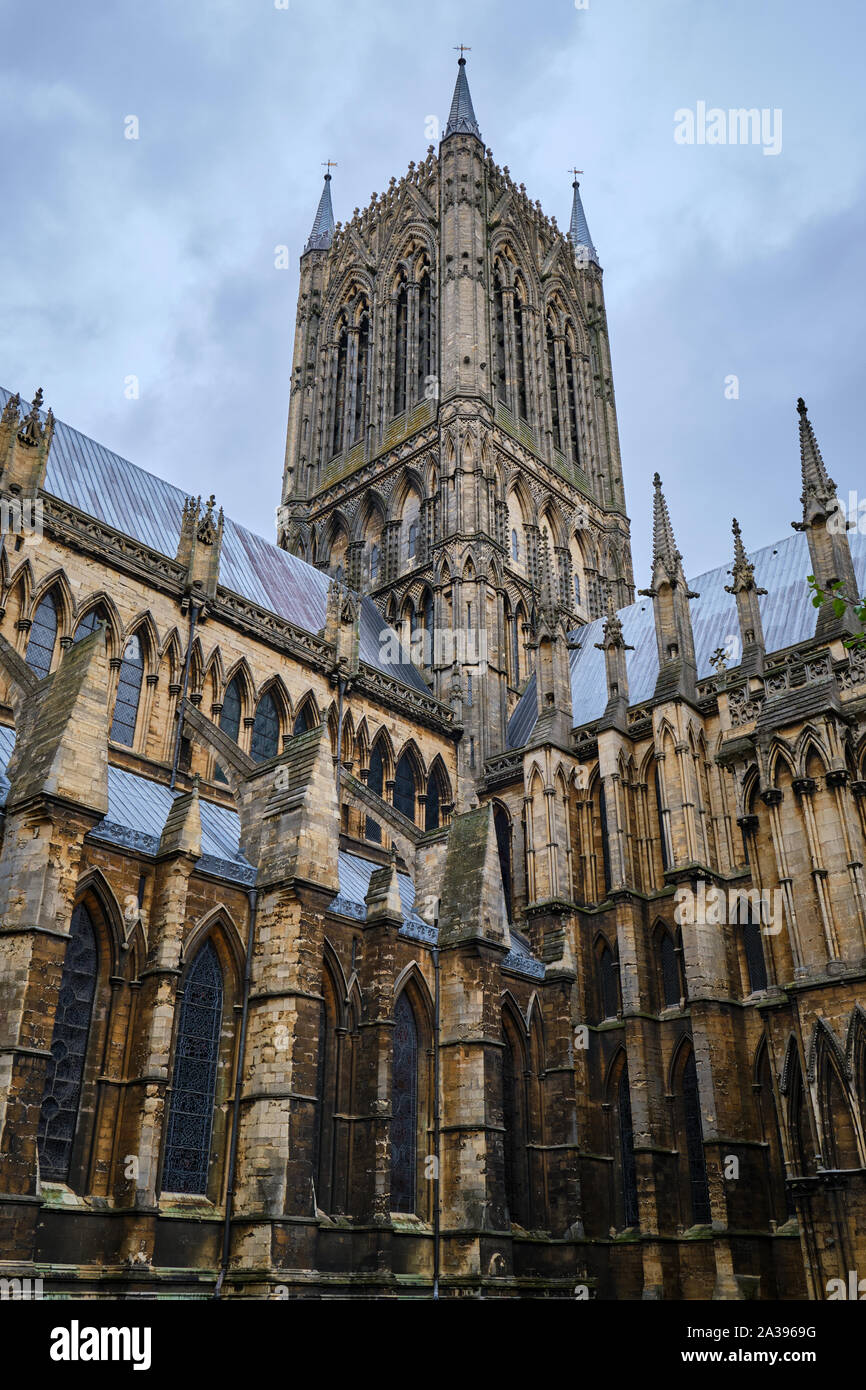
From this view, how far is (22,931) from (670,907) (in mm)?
15565

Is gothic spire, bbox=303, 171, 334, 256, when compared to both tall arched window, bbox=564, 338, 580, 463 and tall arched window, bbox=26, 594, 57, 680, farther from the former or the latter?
tall arched window, bbox=26, 594, 57, 680

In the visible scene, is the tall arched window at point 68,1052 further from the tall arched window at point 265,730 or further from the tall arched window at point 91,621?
the tall arched window at point 265,730

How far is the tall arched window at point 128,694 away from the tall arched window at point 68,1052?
7701 mm

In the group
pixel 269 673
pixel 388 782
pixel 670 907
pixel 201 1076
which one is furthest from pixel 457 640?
pixel 201 1076

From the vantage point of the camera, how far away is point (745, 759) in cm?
2281

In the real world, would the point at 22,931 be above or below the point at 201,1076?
above

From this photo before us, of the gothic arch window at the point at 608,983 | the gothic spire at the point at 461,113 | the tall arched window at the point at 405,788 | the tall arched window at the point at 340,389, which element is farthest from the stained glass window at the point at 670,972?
the gothic spire at the point at 461,113

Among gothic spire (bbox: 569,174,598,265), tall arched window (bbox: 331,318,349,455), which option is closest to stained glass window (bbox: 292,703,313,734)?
tall arched window (bbox: 331,318,349,455)

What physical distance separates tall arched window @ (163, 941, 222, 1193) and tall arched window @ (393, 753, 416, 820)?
13112 mm

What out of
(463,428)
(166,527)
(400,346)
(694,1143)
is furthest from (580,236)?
(694,1143)

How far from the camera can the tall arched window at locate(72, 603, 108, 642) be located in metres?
23.0

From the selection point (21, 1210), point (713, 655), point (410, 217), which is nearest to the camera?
point (21, 1210)
